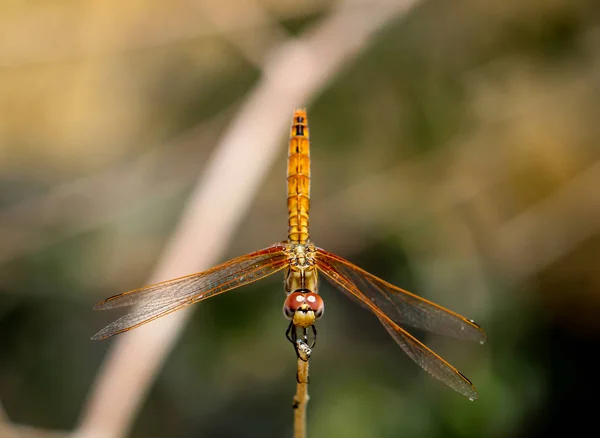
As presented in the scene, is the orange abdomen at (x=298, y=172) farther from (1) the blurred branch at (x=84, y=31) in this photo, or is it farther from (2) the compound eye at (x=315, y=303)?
(1) the blurred branch at (x=84, y=31)

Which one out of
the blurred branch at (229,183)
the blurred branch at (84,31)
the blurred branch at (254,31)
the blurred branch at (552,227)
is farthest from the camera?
the blurred branch at (84,31)

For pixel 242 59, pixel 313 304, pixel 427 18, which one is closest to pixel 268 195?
pixel 242 59

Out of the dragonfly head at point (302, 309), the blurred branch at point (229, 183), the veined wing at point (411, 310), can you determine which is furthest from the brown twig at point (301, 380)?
the blurred branch at point (229, 183)

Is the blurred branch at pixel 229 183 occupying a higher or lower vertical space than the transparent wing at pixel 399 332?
higher

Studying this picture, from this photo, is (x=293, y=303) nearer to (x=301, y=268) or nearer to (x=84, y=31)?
(x=301, y=268)

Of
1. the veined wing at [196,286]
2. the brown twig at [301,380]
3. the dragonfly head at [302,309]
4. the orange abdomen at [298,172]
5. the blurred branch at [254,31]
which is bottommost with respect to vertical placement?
the brown twig at [301,380]

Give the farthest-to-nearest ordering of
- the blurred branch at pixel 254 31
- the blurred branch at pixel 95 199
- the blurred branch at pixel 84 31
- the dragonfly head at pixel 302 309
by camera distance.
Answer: the blurred branch at pixel 84 31, the blurred branch at pixel 254 31, the blurred branch at pixel 95 199, the dragonfly head at pixel 302 309

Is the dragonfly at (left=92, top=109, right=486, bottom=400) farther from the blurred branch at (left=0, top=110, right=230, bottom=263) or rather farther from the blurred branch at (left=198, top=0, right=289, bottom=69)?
the blurred branch at (left=0, top=110, right=230, bottom=263)
